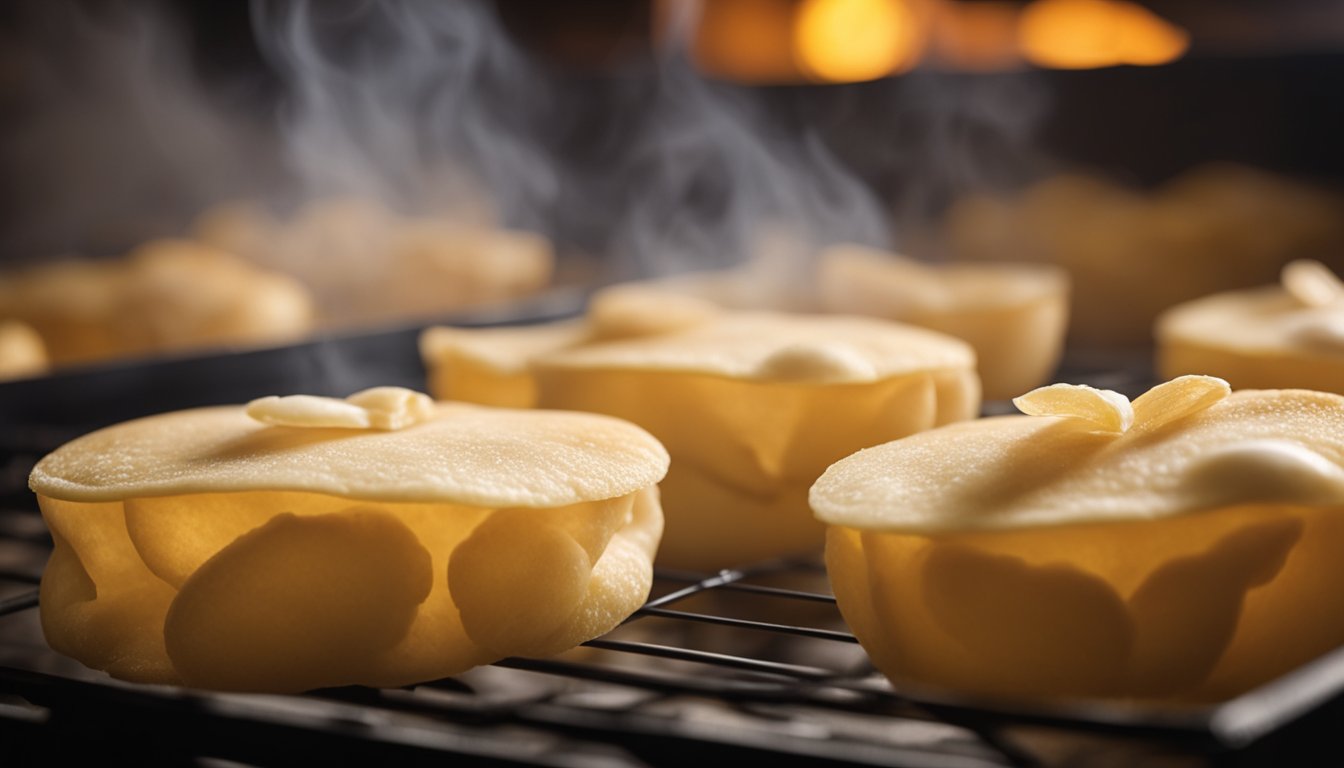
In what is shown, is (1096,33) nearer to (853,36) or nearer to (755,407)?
(853,36)

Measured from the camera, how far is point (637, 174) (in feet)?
8.61

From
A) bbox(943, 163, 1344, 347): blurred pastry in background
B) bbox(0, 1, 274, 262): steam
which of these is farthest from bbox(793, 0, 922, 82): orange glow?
bbox(0, 1, 274, 262): steam

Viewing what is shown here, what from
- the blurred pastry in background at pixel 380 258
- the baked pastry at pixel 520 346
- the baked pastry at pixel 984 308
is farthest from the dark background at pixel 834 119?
the baked pastry at pixel 520 346

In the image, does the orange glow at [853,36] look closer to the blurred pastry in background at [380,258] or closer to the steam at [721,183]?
the steam at [721,183]

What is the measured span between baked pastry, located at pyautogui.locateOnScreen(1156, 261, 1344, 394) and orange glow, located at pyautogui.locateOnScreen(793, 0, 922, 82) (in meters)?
1.58

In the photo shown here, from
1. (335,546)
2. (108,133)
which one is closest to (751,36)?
(108,133)

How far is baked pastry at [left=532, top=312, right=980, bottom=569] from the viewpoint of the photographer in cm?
100

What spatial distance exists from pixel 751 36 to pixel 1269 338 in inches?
88.2

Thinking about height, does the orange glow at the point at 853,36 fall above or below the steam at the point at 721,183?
above

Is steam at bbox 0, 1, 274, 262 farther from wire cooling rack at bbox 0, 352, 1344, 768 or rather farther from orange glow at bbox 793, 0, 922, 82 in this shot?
wire cooling rack at bbox 0, 352, 1344, 768

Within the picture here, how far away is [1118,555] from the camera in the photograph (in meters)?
0.70

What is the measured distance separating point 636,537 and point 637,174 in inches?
71.7

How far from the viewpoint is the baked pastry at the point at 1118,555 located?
0.67 m

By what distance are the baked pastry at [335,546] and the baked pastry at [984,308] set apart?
640mm
